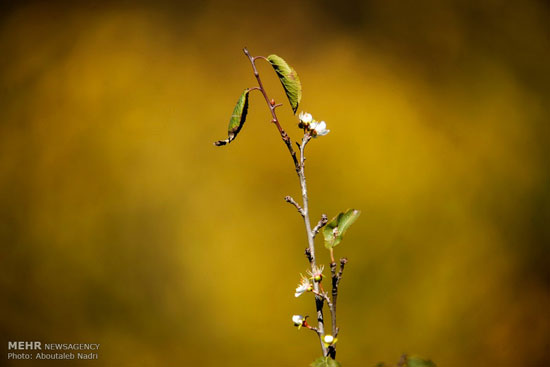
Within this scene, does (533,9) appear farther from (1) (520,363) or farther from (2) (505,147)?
(1) (520,363)

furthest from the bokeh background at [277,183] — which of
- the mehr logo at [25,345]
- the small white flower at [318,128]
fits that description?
the small white flower at [318,128]

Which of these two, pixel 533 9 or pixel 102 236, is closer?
pixel 102 236

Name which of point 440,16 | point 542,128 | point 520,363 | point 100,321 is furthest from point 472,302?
point 100,321

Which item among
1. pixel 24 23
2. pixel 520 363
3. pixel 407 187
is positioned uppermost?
pixel 24 23

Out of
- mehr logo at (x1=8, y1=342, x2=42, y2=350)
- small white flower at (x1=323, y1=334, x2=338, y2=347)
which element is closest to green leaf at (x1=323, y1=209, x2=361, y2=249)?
small white flower at (x1=323, y1=334, x2=338, y2=347)

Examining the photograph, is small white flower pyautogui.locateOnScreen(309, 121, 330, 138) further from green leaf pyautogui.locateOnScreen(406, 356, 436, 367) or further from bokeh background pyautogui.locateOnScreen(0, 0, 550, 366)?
bokeh background pyautogui.locateOnScreen(0, 0, 550, 366)

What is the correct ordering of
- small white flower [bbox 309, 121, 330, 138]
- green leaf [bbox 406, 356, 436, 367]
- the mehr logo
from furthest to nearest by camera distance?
the mehr logo < small white flower [bbox 309, 121, 330, 138] < green leaf [bbox 406, 356, 436, 367]

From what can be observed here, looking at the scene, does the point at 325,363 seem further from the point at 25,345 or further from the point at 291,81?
the point at 25,345
